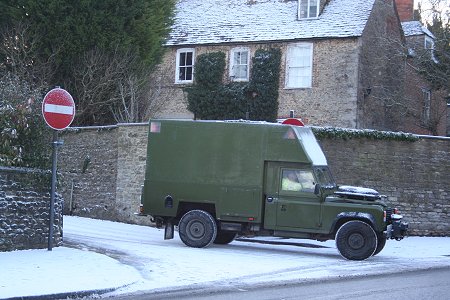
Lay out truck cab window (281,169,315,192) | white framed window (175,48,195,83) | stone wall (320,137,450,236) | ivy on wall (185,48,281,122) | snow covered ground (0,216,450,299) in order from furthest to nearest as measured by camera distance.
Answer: white framed window (175,48,195,83)
ivy on wall (185,48,281,122)
stone wall (320,137,450,236)
truck cab window (281,169,315,192)
snow covered ground (0,216,450,299)

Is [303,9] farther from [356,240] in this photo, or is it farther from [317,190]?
[356,240]

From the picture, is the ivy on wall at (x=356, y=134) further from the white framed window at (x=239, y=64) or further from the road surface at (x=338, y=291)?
the white framed window at (x=239, y=64)

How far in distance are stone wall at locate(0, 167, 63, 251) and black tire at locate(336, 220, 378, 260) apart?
5930 millimetres

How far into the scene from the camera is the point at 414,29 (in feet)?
113

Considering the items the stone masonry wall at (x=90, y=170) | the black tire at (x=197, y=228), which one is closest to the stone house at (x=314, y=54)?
the stone masonry wall at (x=90, y=170)

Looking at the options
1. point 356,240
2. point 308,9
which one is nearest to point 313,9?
point 308,9

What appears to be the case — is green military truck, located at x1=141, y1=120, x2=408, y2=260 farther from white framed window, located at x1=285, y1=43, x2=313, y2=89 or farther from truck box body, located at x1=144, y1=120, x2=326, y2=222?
white framed window, located at x1=285, y1=43, x2=313, y2=89

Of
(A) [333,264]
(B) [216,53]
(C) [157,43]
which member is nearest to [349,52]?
(B) [216,53]

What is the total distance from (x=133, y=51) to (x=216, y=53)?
23.4 feet

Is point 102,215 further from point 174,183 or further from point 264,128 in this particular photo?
point 264,128

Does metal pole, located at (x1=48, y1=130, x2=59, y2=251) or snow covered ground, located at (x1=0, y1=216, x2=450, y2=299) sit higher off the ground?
metal pole, located at (x1=48, y1=130, x2=59, y2=251)

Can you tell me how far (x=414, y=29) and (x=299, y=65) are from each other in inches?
294

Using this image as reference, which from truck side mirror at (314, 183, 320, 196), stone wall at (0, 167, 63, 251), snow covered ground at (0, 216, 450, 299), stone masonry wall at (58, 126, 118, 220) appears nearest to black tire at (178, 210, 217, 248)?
snow covered ground at (0, 216, 450, 299)

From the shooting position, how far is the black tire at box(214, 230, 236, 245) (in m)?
17.2
